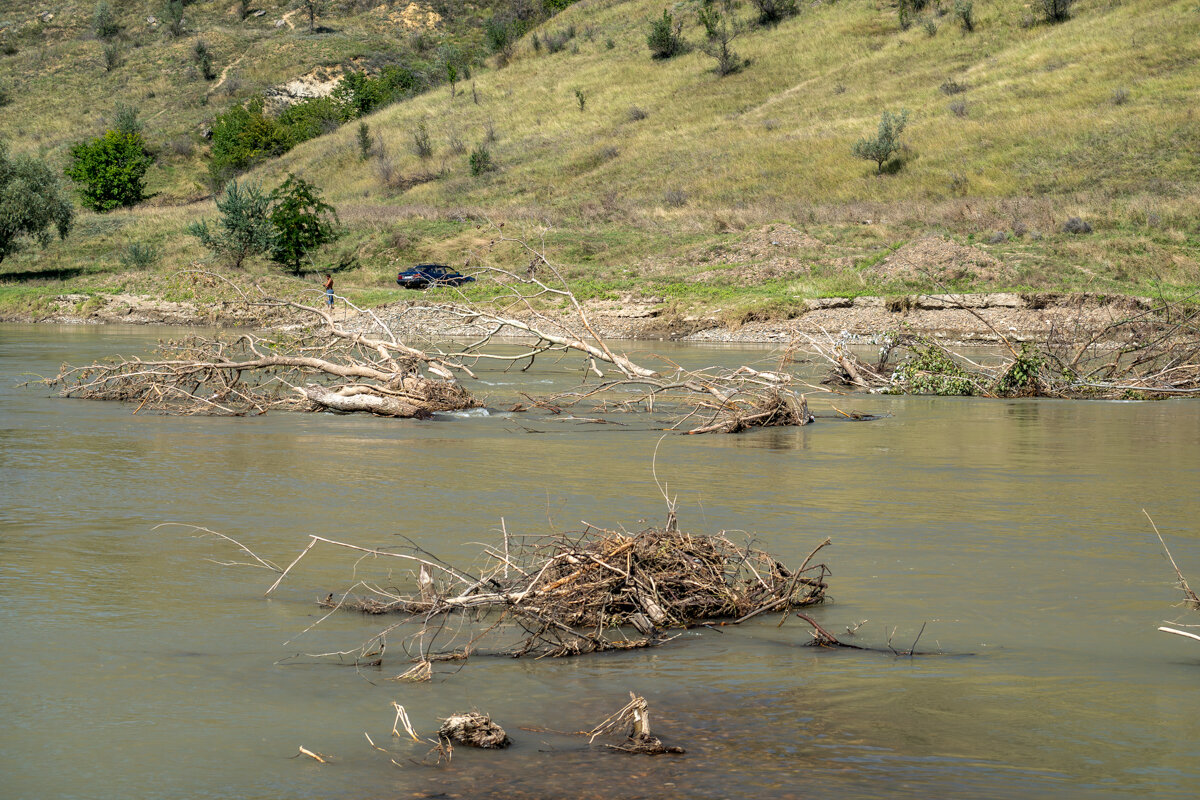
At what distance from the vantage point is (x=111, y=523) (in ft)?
33.3

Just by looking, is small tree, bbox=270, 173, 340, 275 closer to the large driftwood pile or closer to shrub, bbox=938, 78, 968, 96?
shrub, bbox=938, 78, 968, 96

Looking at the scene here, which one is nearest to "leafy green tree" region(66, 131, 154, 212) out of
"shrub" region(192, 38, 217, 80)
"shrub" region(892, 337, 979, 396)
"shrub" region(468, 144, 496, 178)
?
"shrub" region(468, 144, 496, 178)

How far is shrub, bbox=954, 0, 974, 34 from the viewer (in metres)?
69.9

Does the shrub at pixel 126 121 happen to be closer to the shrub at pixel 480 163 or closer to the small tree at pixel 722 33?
the shrub at pixel 480 163

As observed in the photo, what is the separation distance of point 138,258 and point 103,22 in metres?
71.2

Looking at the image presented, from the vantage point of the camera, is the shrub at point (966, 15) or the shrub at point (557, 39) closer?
the shrub at point (966, 15)

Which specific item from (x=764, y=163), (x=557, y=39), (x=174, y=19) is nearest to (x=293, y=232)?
(x=764, y=163)

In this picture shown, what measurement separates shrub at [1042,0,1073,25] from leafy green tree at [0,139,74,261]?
2059 inches

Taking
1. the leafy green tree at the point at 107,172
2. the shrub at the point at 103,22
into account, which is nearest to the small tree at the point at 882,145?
the leafy green tree at the point at 107,172

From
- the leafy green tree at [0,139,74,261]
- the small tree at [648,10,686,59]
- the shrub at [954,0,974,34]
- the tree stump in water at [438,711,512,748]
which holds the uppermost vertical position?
the small tree at [648,10,686,59]

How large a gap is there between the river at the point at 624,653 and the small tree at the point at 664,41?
68.4 meters

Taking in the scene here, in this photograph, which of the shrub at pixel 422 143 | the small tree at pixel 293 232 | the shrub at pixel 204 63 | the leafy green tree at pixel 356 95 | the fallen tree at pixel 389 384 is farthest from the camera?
the shrub at pixel 204 63

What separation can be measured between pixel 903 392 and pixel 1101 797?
1721cm

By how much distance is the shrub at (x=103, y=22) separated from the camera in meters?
109
